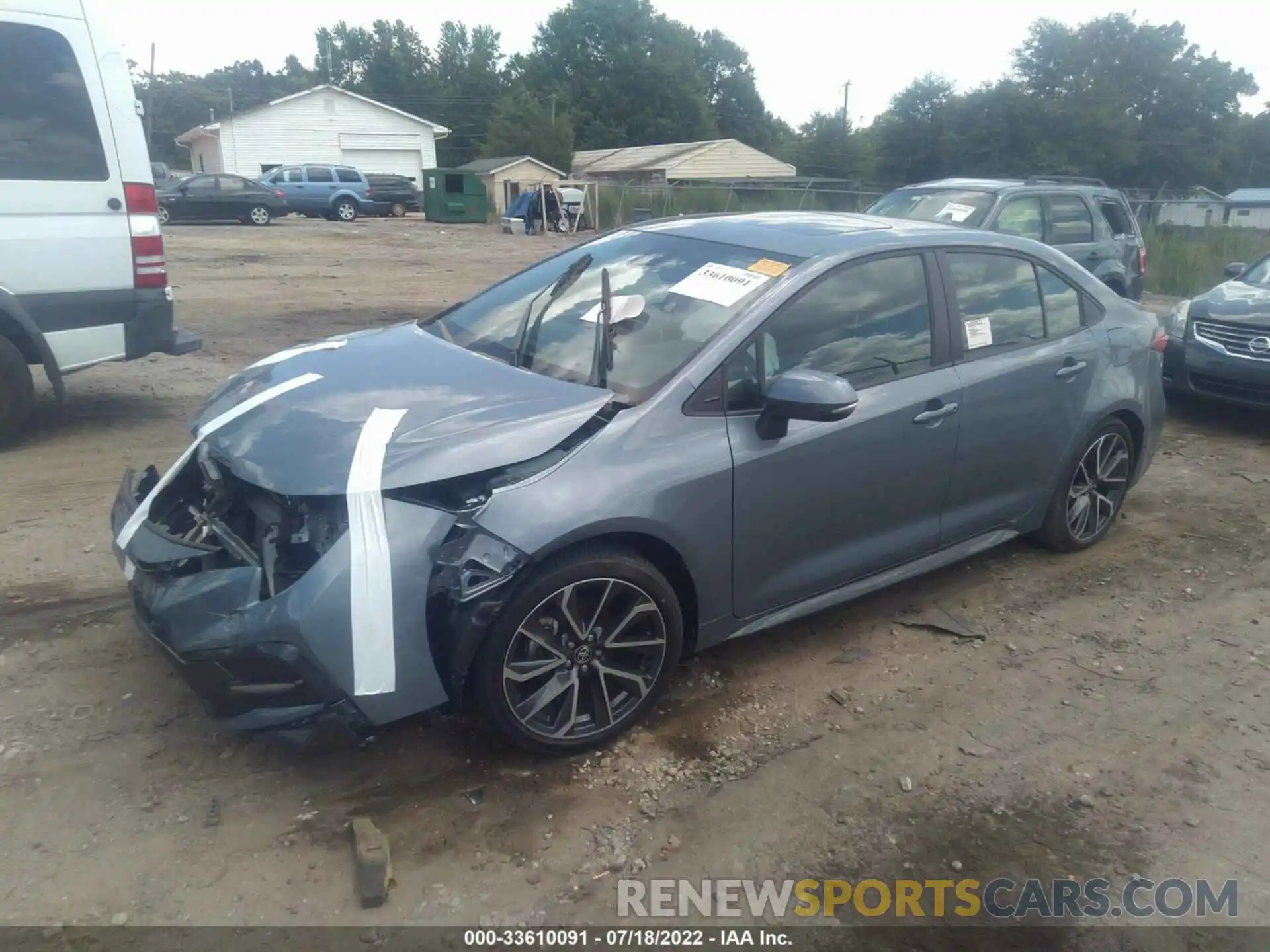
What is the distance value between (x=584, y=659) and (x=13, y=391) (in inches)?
182

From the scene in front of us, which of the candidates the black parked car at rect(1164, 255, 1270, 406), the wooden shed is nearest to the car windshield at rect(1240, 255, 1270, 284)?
the black parked car at rect(1164, 255, 1270, 406)

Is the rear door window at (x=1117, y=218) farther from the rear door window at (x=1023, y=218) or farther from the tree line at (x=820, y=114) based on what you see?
the tree line at (x=820, y=114)

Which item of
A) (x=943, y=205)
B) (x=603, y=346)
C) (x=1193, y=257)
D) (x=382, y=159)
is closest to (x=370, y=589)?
(x=603, y=346)

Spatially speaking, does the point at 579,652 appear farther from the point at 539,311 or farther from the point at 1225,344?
the point at 1225,344

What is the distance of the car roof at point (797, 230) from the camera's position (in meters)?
3.96

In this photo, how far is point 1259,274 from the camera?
8289mm

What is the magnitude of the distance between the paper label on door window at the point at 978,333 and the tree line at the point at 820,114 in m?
41.8

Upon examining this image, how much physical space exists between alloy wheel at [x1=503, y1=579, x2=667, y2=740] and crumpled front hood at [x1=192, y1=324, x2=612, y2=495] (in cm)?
51

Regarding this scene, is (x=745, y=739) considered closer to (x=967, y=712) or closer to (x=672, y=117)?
(x=967, y=712)

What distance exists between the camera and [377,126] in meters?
46.3

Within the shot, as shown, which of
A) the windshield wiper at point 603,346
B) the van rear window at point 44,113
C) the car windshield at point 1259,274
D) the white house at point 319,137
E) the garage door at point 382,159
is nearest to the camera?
the windshield wiper at point 603,346

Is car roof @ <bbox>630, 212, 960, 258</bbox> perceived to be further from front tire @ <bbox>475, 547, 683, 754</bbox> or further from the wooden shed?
the wooden shed

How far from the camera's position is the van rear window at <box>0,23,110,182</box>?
559cm

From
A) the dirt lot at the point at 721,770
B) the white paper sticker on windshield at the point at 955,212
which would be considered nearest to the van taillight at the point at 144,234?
the dirt lot at the point at 721,770
